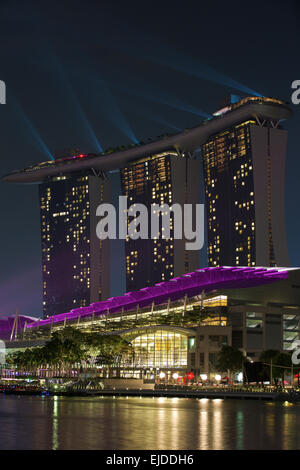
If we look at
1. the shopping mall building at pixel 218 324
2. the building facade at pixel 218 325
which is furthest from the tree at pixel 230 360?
the shopping mall building at pixel 218 324

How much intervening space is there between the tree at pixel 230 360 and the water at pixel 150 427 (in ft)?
125

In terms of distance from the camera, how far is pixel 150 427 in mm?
75062

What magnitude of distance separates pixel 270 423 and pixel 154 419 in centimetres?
1242

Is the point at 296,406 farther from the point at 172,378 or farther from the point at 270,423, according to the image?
the point at 172,378

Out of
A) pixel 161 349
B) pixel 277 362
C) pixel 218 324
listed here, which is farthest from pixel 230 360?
pixel 161 349

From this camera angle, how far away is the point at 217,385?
146000 millimetres

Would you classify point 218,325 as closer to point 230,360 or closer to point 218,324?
point 218,324

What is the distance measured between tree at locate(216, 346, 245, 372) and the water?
3823 cm

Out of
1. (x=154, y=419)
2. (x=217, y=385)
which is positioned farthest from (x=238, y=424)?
(x=217, y=385)

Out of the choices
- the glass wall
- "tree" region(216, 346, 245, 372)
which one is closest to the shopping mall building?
the glass wall

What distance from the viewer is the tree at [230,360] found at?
144125 mm

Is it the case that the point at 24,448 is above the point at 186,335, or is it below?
below

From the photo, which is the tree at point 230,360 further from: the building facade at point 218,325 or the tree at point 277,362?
the building facade at point 218,325

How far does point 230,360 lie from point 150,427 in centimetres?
7077
